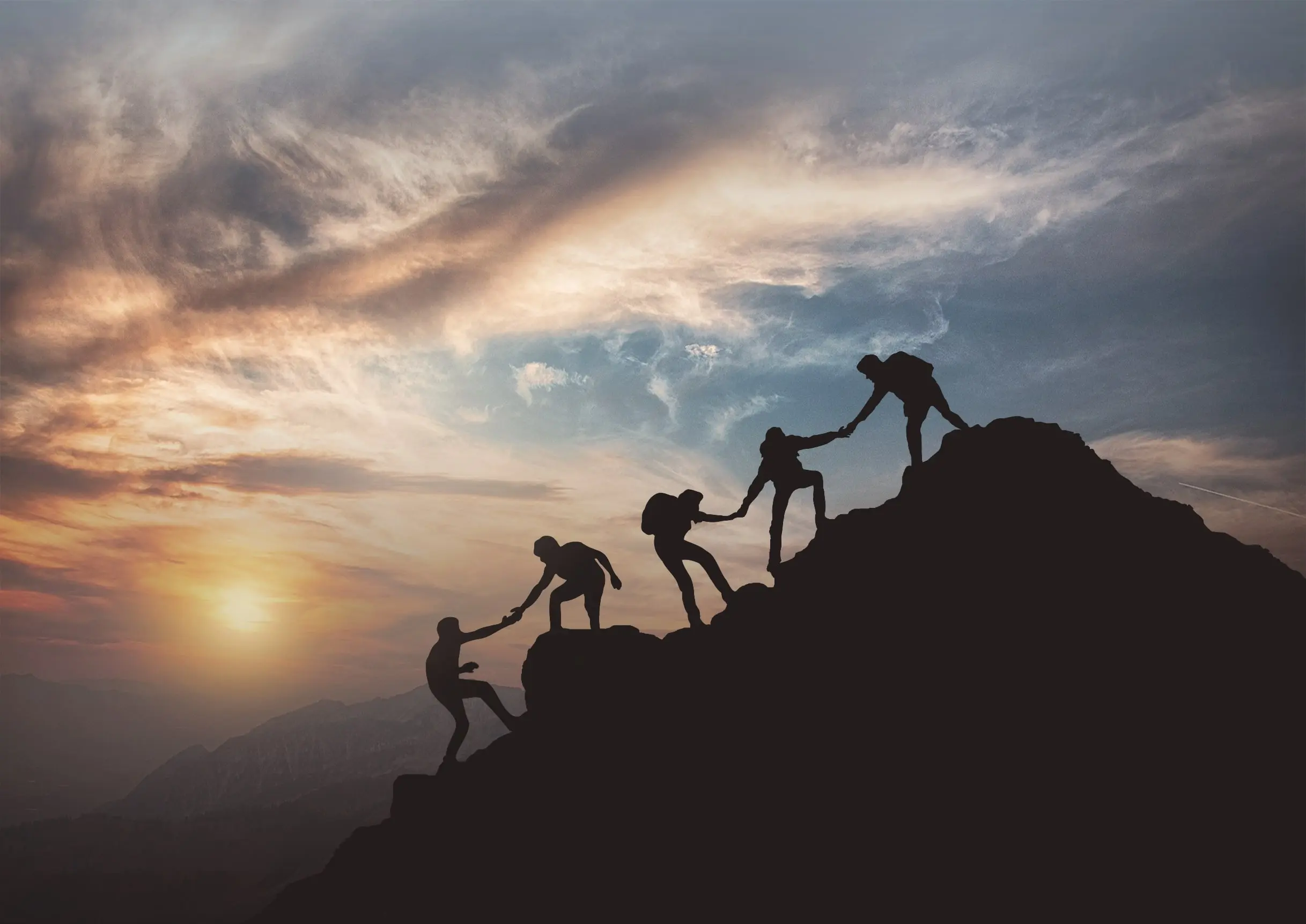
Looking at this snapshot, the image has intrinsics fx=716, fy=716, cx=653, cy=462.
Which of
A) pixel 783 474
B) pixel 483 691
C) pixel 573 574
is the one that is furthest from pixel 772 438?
pixel 483 691

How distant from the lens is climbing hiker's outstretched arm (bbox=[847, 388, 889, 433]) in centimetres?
1705

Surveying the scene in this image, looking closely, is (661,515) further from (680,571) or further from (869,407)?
(869,407)

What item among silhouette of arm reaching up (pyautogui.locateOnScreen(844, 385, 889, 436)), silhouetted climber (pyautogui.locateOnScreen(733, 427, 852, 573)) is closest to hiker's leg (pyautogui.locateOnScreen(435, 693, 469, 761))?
silhouetted climber (pyautogui.locateOnScreen(733, 427, 852, 573))

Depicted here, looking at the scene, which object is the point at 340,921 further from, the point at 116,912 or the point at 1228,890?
the point at 116,912

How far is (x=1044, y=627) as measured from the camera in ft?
40.4

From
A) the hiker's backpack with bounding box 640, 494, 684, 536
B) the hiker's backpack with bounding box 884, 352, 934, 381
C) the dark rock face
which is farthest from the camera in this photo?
the hiker's backpack with bounding box 640, 494, 684, 536

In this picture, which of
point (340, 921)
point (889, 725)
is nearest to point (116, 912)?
point (340, 921)

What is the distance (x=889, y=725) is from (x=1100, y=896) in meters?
3.50

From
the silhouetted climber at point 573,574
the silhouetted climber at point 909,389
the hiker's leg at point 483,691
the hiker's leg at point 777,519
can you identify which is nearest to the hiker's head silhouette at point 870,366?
the silhouetted climber at point 909,389

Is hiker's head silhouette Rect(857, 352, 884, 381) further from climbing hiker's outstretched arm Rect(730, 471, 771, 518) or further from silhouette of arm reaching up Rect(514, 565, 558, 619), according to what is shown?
silhouette of arm reaching up Rect(514, 565, 558, 619)

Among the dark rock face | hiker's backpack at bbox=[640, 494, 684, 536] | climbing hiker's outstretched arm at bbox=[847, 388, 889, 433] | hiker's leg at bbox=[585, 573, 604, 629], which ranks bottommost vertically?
the dark rock face

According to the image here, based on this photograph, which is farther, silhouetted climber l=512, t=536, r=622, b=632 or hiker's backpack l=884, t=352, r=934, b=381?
silhouetted climber l=512, t=536, r=622, b=632

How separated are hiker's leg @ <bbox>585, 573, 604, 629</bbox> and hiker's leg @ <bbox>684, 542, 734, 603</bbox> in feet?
14.6

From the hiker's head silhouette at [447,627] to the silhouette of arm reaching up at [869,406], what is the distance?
12551mm
